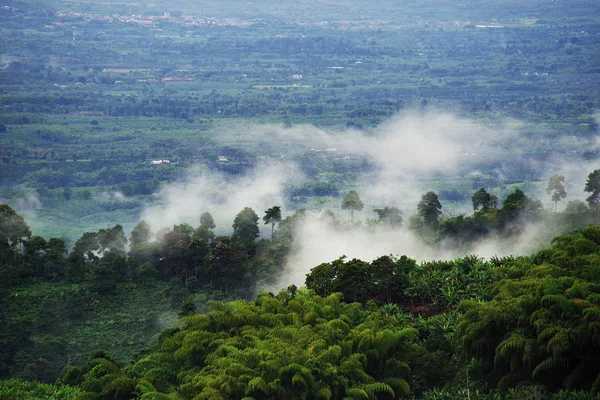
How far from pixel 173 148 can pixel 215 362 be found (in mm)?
66241

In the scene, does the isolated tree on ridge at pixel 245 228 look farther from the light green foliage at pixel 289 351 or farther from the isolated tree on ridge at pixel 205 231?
the light green foliage at pixel 289 351

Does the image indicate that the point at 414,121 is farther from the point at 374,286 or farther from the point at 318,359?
the point at 318,359

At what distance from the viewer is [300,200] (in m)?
68.4

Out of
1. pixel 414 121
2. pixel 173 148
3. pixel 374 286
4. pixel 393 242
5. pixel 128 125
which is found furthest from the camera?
pixel 414 121

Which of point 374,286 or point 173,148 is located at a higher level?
point 374,286

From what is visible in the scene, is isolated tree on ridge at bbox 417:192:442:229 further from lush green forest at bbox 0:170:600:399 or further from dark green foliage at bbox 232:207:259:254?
lush green forest at bbox 0:170:600:399

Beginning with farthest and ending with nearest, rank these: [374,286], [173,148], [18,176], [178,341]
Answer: [173,148]
[18,176]
[374,286]
[178,341]

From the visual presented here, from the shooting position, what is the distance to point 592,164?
75.1m

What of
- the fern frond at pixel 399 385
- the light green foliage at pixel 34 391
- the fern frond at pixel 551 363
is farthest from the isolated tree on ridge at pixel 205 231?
the fern frond at pixel 551 363

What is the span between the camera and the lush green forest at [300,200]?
19000 millimetres

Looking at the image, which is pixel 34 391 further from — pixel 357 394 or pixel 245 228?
pixel 245 228

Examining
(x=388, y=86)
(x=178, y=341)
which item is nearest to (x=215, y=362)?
(x=178, y=341)

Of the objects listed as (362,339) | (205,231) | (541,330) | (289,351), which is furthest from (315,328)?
(205,231)

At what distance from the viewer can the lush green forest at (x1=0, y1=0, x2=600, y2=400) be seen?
19000 millimetres
